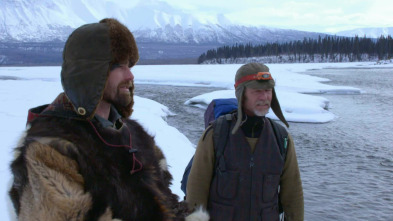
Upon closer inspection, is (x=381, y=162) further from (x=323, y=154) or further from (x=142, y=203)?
(x=142, y=203)

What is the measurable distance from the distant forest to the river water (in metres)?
76.9

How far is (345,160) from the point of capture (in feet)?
26.2

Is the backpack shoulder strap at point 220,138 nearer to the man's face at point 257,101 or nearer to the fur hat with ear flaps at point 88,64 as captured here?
the man's face at point 257,101

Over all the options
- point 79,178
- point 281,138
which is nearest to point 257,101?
point 281,138

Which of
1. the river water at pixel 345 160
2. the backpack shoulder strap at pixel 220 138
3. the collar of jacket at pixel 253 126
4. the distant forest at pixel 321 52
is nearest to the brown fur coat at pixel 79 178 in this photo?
the backpack shoulder strap at pixel 220 138

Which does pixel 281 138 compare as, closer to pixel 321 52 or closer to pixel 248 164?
pixel 248 164

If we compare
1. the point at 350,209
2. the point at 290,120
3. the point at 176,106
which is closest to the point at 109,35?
the point at 350,209

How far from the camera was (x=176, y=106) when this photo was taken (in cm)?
1574

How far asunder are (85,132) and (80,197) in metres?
0.28

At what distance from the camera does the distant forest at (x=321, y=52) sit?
8169cm

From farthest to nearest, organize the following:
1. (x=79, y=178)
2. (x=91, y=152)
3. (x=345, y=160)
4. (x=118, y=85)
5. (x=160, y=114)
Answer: (x=160, y=114)
(x=345, y=160)
(x=118, y=85)
(x=91, y=152)
(x=79, y=178)

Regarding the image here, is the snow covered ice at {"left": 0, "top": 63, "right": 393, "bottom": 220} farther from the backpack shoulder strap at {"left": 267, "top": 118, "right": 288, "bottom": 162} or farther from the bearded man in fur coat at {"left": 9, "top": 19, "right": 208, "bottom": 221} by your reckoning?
the backpack shoulder strap at {"left": 267, "top": 118, "right": 288, "bottom": 162}

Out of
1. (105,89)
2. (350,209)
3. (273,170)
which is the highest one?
(105,89)

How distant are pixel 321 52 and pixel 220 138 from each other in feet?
307
